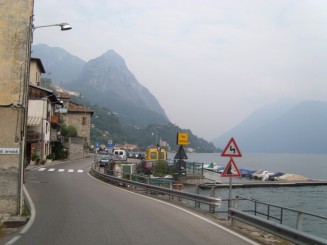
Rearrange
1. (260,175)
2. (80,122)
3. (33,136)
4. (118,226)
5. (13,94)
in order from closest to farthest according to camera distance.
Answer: (118,226)
(13,94)
(33,136)
(260,175)
(80,122)

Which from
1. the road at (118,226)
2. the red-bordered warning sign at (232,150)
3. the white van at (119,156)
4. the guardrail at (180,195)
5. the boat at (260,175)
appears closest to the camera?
the road at (118,226)

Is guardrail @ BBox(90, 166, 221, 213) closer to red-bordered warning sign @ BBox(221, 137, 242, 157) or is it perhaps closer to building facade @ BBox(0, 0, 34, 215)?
red-bordered warning sign @ BBox(221, 137, 242, 157)

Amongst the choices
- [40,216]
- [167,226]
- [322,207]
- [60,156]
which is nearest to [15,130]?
[40,216]

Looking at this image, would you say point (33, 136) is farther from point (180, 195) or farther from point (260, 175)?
point (260, 175)

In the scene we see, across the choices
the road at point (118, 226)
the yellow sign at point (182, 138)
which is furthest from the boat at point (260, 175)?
the road at point (118, 226)

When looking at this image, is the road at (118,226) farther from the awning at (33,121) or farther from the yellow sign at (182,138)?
the awning at (33,121)

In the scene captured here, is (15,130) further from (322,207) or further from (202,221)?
(322,207)

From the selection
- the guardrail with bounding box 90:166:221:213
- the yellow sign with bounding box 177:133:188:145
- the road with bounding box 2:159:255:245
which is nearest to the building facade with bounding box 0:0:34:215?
the road with bounding box 2:159:255:245

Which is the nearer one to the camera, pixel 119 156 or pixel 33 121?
pixel 33 121

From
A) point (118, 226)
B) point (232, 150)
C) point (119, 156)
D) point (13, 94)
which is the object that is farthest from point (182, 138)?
point (119, 156)

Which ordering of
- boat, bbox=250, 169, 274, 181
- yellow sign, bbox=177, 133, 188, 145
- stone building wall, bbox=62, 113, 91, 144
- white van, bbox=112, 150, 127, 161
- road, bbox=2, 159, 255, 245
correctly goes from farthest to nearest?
Result: stone building wall, bbox=62, 113, 91, 144 → boat, bbox=250, 169, 274, 181 → white van, bbox=112, 150, 127, 161 → yellow sign, bbox=177, 133, 188, 145 → road, bbox=2, 159, 255, 245

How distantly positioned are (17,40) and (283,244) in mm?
10543

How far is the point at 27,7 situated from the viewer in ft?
49.3

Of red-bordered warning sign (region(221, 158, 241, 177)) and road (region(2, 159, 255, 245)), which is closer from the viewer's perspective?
road (region(2, 159, 255, 245))
